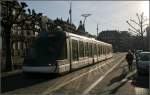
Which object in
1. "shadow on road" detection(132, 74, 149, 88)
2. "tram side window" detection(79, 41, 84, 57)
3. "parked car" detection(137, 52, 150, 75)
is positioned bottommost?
"shadow on road" detection(132, 74, 149, 88)

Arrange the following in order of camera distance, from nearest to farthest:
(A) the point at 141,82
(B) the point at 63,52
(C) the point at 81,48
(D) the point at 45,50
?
(A) the point at 141,82 < (D) the point at 45,50 < (B) the point at 63,52 < (C) the point at 81,48

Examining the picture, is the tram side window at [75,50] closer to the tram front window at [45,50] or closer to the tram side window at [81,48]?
the tram side window at [81,48]

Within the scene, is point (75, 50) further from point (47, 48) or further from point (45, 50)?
point (45, 50)

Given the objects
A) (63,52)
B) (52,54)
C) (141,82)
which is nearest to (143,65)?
(141,82)

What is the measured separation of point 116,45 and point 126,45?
Result: 5704 millimetres

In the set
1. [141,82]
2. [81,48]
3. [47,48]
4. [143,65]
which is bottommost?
[141,82]

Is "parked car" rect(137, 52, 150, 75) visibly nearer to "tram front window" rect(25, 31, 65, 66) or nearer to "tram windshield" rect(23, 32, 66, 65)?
"tram windshield" rect(23, 32, 66, 65)

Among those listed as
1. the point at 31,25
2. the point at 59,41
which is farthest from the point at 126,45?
the point at 59,41

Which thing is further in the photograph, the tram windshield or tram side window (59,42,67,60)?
tram side window (59,42,67,60)

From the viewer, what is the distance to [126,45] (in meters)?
174

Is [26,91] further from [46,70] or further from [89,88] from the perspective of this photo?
[46,70]

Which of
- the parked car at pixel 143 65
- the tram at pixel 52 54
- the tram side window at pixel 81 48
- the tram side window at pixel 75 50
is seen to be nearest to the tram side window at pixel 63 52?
the tram at pixel 52 54

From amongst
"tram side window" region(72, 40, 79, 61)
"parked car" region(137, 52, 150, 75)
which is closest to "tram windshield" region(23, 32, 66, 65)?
"tram side window" region(72, 40, 79, 61)

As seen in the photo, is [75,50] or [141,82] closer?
[141,82]
